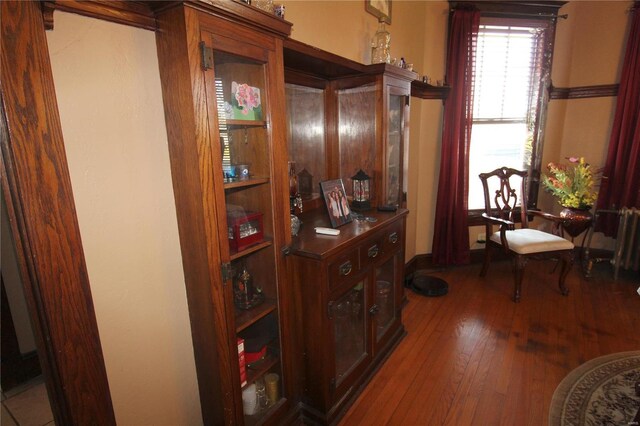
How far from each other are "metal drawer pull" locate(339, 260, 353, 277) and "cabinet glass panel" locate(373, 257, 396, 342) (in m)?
0.52

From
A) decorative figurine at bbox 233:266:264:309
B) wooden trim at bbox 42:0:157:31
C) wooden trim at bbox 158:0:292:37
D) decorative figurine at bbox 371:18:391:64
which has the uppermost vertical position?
decorative figurine at bbox 371:18:391:64

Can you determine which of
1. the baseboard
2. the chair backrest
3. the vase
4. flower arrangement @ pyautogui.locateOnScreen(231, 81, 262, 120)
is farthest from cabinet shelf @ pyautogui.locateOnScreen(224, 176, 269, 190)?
the vase

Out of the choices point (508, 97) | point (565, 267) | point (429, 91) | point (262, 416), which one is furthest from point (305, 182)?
point (508, 97)

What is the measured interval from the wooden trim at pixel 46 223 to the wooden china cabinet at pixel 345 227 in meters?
0.85

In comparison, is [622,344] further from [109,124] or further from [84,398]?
[109,124]

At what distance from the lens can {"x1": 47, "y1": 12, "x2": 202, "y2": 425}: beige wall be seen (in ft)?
3.43

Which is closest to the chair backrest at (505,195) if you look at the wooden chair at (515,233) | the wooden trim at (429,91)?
the wooden chair at (515,233)

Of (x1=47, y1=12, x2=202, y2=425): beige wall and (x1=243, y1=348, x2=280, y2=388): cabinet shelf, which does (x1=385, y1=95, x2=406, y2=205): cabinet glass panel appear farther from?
(x1=47, y1=12, x2=202, y2=425): beige wall

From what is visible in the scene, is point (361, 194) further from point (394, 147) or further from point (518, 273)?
point (518, 273)

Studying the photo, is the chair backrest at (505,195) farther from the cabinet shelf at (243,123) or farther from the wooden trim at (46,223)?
the wooden trim at (46,223)

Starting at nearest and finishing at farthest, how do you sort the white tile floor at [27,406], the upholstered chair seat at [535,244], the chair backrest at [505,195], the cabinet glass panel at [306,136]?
the white tile floor at [27,406] → the cabinet glass panel at [306,136] → the upholstered chair seat at [535,244] → the chair backrest at [505,195]

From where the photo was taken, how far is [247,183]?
4.55 feet

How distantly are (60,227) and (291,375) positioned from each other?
1224 millimetres

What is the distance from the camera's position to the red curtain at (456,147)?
325 cm
